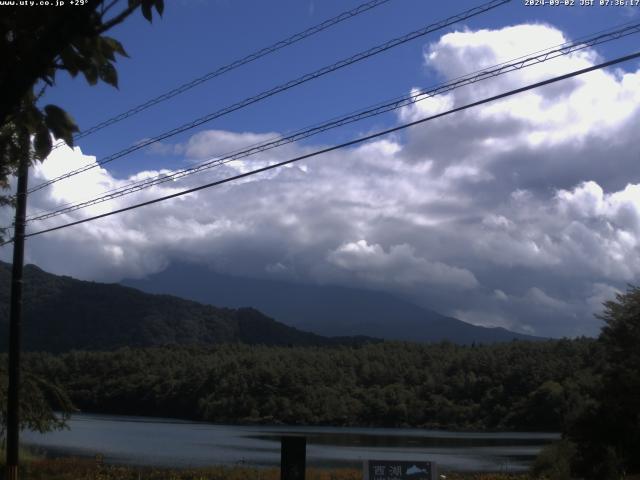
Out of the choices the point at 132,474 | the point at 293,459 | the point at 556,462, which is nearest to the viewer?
the point at 293,459

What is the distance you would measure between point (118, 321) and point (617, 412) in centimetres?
13705

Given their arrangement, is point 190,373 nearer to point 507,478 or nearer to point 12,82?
point 507,478

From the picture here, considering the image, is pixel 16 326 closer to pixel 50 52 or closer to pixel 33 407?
pixel 33 407

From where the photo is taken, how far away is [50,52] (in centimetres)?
475

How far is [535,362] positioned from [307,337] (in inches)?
3938

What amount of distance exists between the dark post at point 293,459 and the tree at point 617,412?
13609 mm

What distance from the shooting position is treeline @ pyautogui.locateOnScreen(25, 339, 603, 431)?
263ft

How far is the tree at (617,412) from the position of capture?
997 inches

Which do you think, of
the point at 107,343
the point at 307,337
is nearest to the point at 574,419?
the point at 107,343

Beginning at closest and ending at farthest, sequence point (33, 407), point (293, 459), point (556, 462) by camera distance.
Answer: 1. point (293, 459)
2. point (33, 407)
3. point (556, 462)

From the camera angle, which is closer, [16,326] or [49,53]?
[49,53]

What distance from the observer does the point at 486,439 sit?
6469 cm

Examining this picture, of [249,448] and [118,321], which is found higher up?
[118,321]

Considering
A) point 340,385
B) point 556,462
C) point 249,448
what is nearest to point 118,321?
point 340,385
